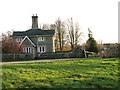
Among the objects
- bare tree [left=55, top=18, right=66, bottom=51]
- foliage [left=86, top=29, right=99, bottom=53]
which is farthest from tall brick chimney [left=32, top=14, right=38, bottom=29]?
foliage [left=86, top=29, right=99, bottom=53]

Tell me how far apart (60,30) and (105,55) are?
92.8ft

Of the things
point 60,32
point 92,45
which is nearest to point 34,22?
point 60,32

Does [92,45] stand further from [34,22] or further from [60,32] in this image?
[34,22]

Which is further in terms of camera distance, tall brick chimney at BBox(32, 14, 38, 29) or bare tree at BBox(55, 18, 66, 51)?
bare tree at BBox(55, 18, 66, 51)

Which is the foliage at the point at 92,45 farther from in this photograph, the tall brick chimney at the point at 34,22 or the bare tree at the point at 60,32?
the tall brick chimney at the point at 34,22

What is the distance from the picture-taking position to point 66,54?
32.4 meters

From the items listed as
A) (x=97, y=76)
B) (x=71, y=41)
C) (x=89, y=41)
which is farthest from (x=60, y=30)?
(x=97, y=76)

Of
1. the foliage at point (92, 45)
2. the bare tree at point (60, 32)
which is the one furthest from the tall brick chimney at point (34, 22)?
the foliage at point (92, 45)

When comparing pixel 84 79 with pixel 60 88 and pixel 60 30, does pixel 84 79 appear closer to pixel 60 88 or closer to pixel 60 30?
pixel 60 88

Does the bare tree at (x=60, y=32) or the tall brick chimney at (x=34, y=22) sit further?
the bare tree at (x=60, y=32)

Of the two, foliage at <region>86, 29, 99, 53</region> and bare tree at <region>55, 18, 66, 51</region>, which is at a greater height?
bare tree at <region>55, 18, 66, 51</region>

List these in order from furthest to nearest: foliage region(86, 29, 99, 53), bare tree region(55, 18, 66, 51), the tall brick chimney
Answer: bare tree region(55, 18, 66, 51)
foliage region(86, 29, 99, 53)
the tall brick chimney

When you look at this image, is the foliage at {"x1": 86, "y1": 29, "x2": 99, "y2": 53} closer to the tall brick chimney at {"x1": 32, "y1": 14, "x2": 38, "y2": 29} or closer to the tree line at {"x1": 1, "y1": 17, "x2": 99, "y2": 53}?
the tree line at {"x1": 1, "y1": 17, "x2": 99, "y2": 53}

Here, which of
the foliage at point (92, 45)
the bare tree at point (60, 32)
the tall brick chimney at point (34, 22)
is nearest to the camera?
the tall brick chimney at point (34, 22)
